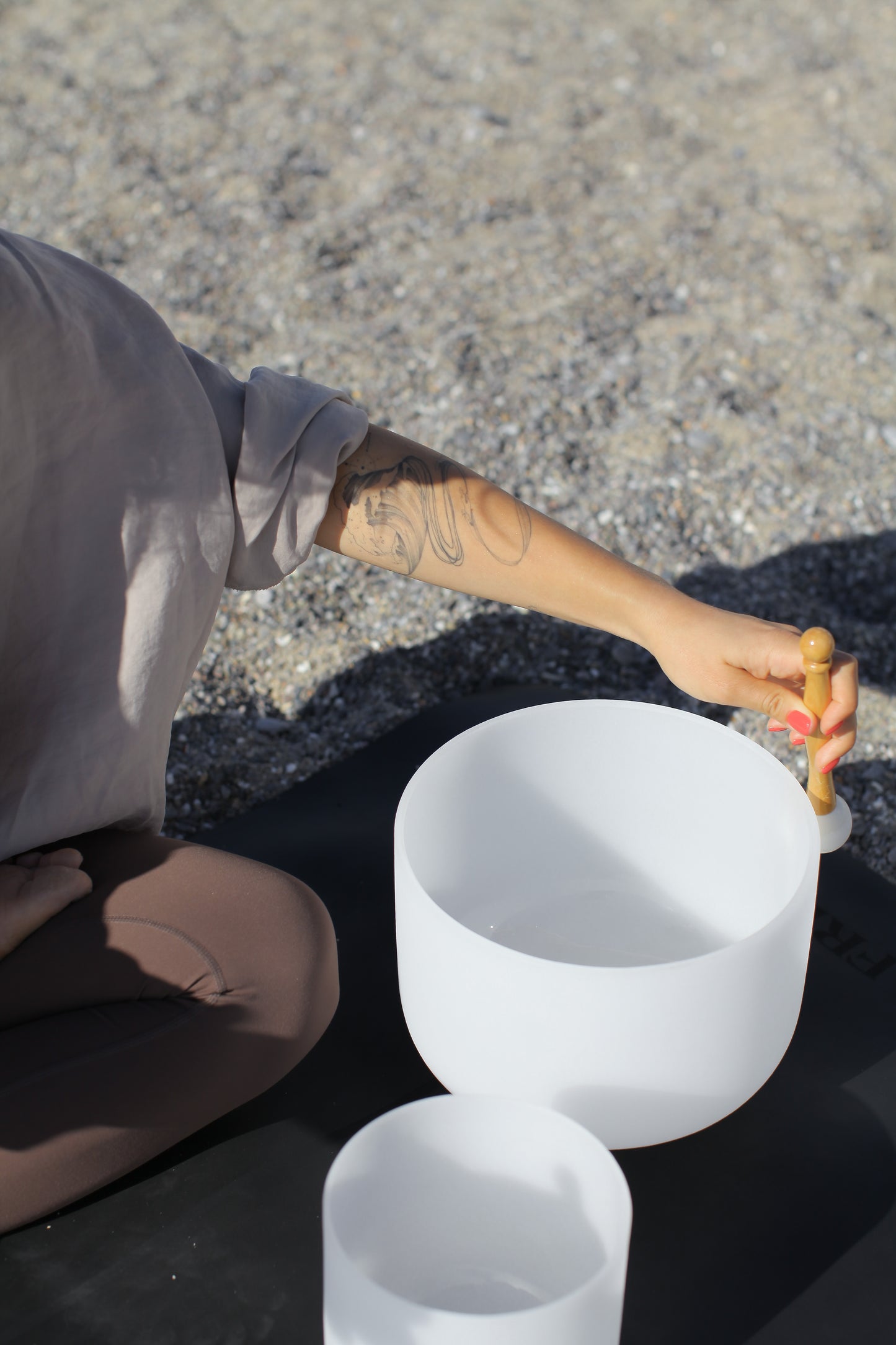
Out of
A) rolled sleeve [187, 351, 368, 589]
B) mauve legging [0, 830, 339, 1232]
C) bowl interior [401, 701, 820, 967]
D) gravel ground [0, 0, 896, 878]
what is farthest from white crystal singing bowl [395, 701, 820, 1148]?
gravel ground [0, 0, 896, 878]

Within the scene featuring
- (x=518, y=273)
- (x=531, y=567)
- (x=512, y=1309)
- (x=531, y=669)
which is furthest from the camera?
(x=518, y=273)

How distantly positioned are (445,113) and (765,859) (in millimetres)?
2109

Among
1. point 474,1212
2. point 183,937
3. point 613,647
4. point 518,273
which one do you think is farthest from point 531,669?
point 518,273

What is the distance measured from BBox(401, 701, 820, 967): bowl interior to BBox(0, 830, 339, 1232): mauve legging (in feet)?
0.46

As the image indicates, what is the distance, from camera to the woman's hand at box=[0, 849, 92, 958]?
0.90 metres

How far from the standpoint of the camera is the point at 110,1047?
0.88 m

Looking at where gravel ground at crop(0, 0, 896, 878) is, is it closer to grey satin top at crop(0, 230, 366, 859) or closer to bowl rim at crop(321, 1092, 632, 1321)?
grey satin top at crop(0, 230, 366, 859)

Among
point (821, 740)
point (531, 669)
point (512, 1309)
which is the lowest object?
point (531, 669)

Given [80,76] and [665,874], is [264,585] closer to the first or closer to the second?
[665,874]

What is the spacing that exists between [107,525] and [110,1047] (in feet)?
1.33

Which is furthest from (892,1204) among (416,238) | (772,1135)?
(416,238)

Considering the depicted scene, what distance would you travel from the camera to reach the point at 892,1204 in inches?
35.2

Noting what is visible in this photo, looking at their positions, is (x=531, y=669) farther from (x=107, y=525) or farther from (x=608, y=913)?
(x=107, y=525)

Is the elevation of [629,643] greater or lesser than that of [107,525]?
lesser
